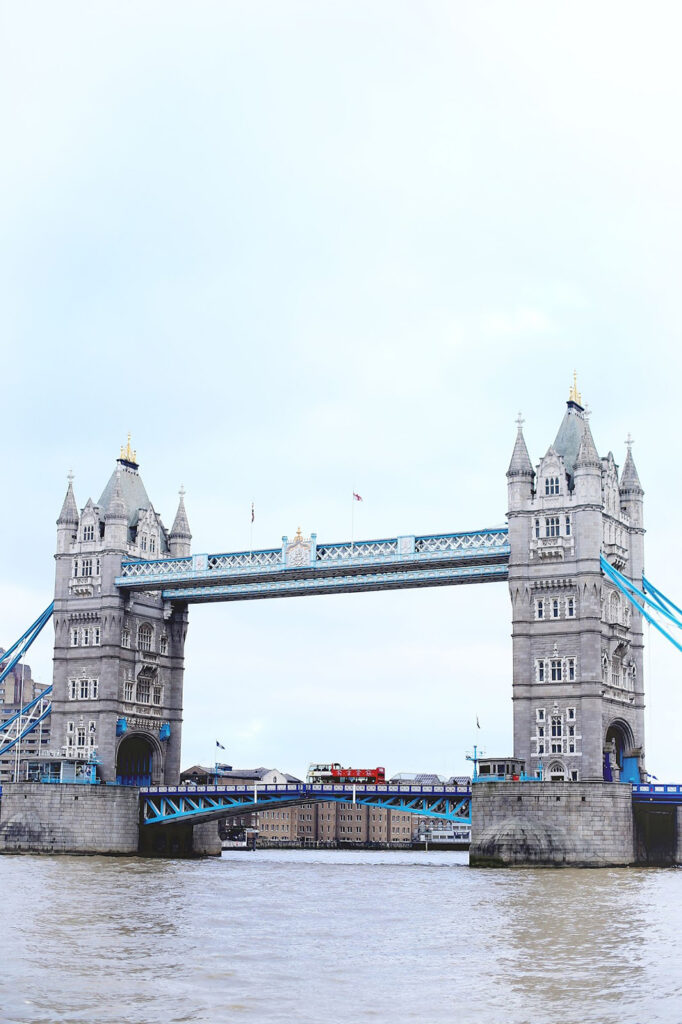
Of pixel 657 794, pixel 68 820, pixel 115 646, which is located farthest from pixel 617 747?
pixel 68 820

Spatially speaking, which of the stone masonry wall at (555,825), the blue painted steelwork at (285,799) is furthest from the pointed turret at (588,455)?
the blue painted steelwork at (285,799)

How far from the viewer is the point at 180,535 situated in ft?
416

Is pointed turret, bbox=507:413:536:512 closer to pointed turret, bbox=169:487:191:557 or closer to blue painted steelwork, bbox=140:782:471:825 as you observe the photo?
blue painted steelwork, bbox=140:782:471:825

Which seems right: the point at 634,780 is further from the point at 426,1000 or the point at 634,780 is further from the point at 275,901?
the point at 426,1000

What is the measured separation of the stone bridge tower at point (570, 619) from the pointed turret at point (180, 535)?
3758 cm

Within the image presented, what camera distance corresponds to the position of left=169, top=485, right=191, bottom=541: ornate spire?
416 feet

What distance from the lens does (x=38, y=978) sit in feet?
120

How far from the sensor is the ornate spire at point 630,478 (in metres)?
105

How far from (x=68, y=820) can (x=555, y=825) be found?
135 ft

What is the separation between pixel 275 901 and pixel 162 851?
53418 mm

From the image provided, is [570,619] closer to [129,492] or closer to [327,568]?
[327,568]

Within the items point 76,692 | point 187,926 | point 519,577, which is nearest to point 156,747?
point 76,692

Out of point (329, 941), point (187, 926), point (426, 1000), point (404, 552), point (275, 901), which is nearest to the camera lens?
point (426, 1000)

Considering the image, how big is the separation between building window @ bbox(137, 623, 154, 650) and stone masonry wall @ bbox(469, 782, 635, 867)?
40746 millimetres
